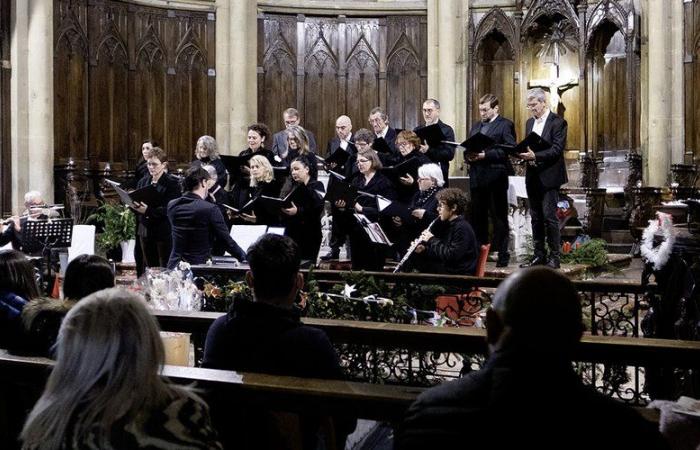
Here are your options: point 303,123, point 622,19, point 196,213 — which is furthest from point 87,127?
point 622,19

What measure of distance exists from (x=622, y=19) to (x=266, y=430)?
1227 centimetres

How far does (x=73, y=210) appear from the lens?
1240 centimetres

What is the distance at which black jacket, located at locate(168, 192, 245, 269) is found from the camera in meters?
6.74

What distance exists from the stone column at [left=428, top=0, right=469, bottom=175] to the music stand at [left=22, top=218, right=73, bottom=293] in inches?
311

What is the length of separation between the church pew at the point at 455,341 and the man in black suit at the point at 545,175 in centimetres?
446

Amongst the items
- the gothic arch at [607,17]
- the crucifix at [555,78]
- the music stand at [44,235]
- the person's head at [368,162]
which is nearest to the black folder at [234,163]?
the person's head at [368,162]

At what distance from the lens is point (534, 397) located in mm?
1687

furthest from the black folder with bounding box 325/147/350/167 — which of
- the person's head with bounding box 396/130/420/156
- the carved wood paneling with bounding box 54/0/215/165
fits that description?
the carved wood paneling with bounding box 54/0/215/165

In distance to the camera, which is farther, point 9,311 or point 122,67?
point 122,67

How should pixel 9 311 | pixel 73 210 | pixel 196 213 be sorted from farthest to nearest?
pixel 73 210 → pixel 196 213 → pixel 9 311

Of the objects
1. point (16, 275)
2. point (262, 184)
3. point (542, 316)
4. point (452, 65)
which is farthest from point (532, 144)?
point (452, 65)

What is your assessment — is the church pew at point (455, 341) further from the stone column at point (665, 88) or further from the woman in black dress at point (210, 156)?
the stone column at point (665, 88)

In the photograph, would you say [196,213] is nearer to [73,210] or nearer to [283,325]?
[283,325]

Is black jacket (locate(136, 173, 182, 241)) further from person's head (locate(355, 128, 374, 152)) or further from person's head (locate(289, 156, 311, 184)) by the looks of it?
person's head (locate(355, 128, 374, 152))
